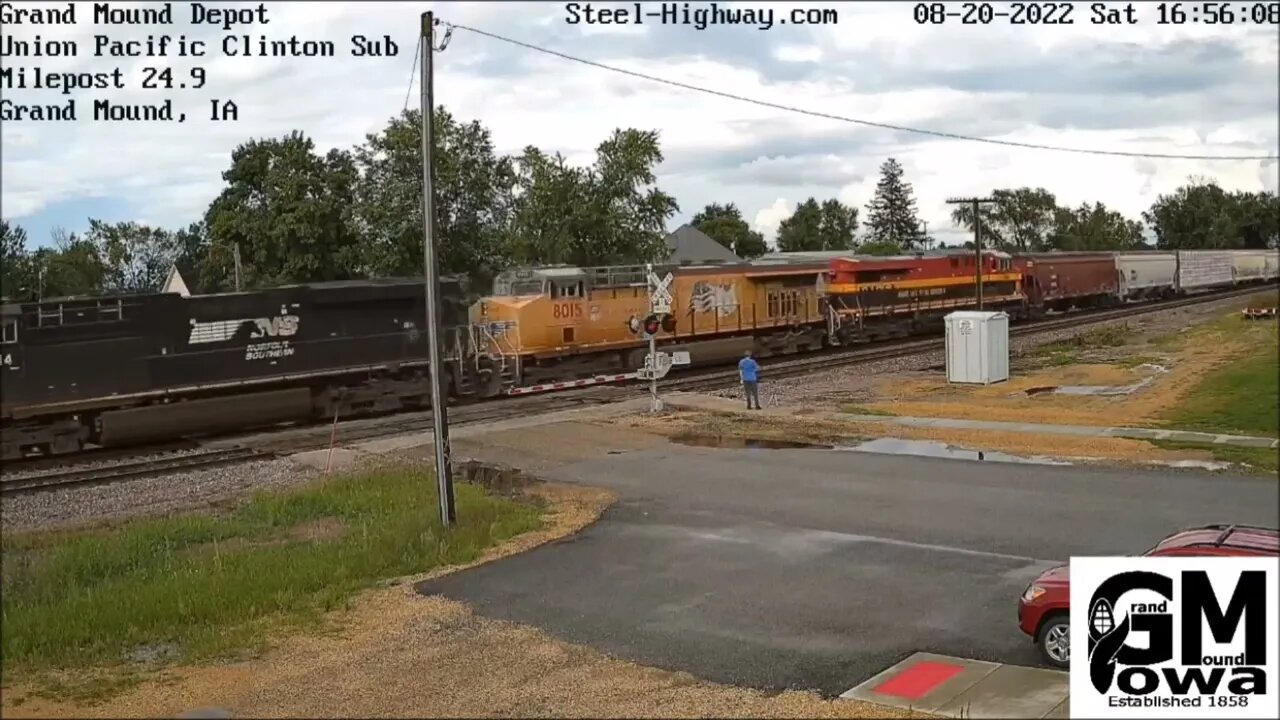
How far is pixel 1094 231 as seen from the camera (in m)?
87.0

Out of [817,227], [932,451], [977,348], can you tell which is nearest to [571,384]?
[977,348]

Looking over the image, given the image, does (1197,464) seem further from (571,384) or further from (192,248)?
(192,248)

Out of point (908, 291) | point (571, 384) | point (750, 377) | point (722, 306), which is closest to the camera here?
point (750, 377)

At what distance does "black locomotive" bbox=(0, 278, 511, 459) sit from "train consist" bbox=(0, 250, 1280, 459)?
0.10ft

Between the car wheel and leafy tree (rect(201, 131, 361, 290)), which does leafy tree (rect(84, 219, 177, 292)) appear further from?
the car wheel

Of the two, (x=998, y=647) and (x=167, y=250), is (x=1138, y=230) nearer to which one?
(x=167, y=250)

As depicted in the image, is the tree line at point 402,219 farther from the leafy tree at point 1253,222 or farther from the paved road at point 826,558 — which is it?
the paved road at point 826,558

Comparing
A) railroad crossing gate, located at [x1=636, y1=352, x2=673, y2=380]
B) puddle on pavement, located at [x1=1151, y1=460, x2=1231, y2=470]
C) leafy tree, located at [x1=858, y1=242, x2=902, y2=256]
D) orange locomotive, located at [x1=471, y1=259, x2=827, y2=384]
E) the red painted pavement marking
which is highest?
leafy tree, located at [x1=858, y1=242, x2=902, y2=256]

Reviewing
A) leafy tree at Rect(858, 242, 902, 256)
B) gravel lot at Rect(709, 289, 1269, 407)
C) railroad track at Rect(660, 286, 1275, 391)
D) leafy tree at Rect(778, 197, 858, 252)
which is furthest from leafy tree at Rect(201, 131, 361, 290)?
leafy tree at Rect(778, 197, 858, 252)

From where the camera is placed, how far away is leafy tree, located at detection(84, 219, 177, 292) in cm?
5453

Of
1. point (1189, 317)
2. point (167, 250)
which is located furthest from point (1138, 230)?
point (167, 250)

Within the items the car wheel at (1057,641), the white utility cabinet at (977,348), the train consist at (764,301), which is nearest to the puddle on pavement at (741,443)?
the train consist at (764,301)

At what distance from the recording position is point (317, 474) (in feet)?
65.2

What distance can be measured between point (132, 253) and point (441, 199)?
19.0 metres
